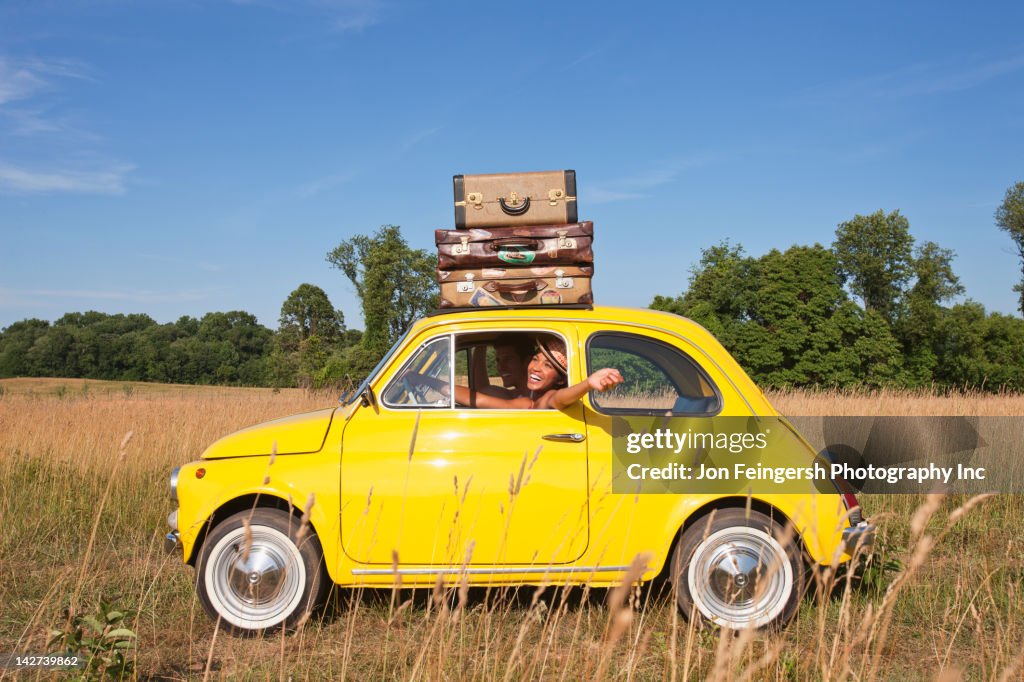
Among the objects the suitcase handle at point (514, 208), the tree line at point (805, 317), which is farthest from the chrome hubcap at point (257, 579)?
the tree line at point (805, 317)

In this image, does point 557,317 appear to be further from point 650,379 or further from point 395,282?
point 395,282

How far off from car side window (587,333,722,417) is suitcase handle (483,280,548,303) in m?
0.54

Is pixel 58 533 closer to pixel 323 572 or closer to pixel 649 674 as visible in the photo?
pixel 323 572

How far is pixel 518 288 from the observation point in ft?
16.1

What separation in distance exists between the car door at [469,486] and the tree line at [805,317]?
23352 mm

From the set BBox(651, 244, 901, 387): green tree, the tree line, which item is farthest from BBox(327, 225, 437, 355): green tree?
BBox(651, 244, 901, 387): green tree

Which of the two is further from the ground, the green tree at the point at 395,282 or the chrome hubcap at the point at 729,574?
the green tree at the point at 395,282

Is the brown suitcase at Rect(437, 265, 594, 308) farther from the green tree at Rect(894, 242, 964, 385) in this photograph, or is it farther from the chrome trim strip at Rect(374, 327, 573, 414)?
the green tree at Rect(894, 242, 964, 385)

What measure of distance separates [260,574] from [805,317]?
136 feet

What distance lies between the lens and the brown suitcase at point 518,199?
525 cm

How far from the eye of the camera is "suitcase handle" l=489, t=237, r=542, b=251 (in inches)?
195

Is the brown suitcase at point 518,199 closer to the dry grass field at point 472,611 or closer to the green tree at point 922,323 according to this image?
the dry grass field at point 472,611

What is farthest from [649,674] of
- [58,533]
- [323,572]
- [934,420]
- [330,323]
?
[330,323]
